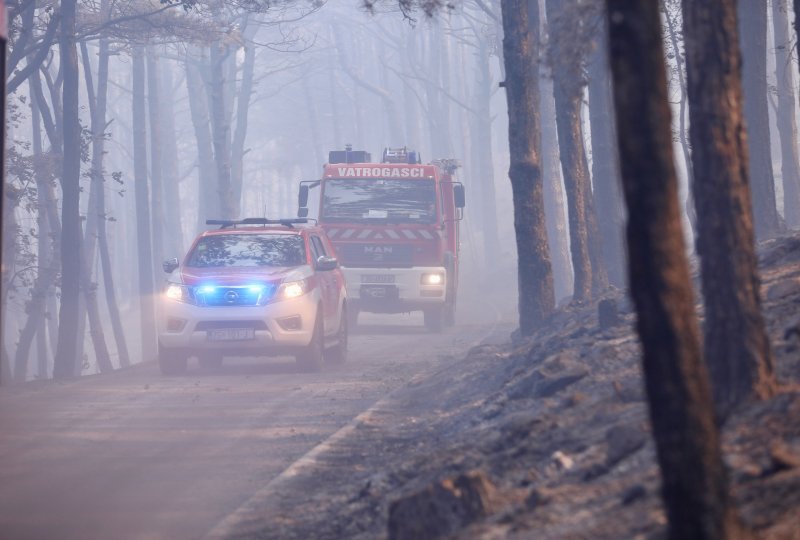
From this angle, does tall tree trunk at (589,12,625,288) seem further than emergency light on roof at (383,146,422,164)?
No

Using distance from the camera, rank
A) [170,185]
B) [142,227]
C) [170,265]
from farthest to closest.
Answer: [170,185], [142,227], [170,265]

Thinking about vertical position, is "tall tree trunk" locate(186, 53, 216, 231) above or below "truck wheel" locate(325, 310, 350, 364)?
above

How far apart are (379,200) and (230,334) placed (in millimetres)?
8402

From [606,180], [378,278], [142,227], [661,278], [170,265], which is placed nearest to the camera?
[661,278]

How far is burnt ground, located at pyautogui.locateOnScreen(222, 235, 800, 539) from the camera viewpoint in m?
5.21

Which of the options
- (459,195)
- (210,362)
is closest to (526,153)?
(210,362)

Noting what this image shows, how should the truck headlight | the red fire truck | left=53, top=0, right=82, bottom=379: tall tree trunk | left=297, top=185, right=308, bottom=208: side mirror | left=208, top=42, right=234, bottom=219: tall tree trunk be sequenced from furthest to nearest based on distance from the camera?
left=208, top=42, right=234, bottom=219: tall tree trunk < the truck headlight < the red fire truck < left=297, top=185, right=308, bottom=208: side mirror < left=53, top=0, right=82, bottom=379: tall tree trunk

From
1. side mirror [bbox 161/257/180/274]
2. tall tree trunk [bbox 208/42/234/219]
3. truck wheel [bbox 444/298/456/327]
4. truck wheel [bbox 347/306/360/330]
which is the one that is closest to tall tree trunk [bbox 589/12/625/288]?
truck wheel [bbox 444/298/456/327]

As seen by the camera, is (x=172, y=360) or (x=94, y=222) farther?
(x=94, y=222)

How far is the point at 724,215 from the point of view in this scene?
6.59m

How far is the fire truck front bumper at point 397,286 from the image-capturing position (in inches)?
913

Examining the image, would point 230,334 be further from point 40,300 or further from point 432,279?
point 40,300

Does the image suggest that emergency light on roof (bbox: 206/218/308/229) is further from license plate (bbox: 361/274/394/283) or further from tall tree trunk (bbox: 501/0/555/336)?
license plate (bbox: 361/274/394/283)

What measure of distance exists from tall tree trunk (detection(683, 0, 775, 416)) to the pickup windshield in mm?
10157
